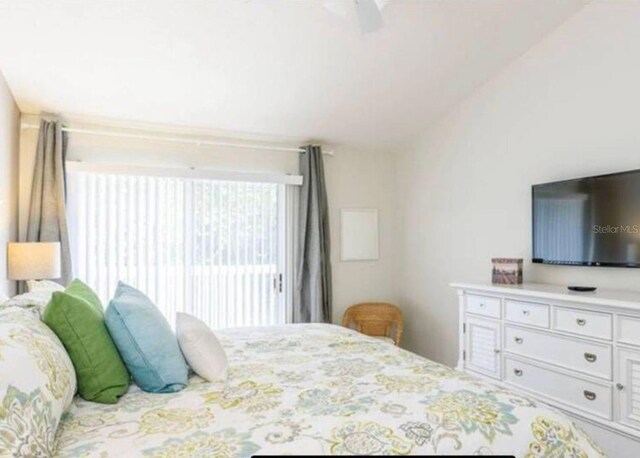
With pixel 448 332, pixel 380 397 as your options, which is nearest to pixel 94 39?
pixel 380 397

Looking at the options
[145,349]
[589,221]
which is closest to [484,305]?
[589,221]

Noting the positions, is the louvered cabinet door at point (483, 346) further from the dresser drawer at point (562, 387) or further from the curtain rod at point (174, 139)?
the curtain rod at point (174, 139)

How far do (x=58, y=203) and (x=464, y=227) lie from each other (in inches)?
130

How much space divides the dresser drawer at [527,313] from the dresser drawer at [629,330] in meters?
0.43

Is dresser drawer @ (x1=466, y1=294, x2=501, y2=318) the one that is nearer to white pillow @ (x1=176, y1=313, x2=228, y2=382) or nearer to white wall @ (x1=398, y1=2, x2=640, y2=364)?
white wall @ (x1=398, y1=2, x2=640, y2=364)

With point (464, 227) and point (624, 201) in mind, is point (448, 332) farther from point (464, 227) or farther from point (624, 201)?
point (624, 201)

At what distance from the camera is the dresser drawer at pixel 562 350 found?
2324 millimetres

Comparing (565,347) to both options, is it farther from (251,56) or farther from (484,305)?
(251,56)

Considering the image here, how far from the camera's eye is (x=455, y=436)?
4.08 ft

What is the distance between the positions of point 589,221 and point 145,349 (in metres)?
2.65

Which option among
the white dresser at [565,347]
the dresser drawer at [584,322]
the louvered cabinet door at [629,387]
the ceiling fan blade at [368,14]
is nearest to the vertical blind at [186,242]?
the white dresser at [565,347]

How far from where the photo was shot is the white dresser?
2.22 meters

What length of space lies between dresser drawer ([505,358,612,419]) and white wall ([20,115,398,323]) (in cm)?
191

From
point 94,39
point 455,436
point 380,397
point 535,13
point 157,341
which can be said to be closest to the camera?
point 455,436
